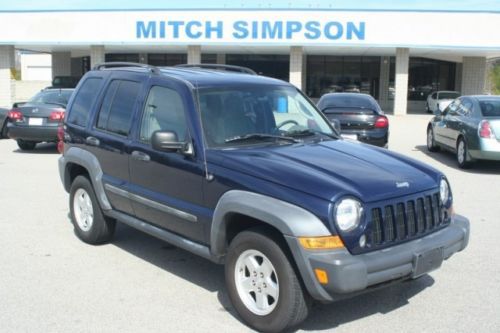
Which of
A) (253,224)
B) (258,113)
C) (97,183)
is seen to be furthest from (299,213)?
(97,183)

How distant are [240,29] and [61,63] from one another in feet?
56.2

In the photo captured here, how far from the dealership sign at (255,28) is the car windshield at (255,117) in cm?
2487

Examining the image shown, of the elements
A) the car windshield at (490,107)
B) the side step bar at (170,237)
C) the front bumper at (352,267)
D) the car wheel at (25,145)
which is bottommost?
the car wheel at (25,145)

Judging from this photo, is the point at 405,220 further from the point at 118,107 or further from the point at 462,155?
the point at 462,155

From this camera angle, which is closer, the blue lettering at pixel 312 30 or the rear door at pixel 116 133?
the rear door at pixel 116 133

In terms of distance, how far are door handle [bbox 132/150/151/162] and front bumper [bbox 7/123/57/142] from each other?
28.2 ft

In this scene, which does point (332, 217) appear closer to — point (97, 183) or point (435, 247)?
point (435, 247)

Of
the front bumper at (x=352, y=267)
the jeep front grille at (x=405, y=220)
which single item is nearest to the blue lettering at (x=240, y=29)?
the jeep front grille at (x=405, y=220)

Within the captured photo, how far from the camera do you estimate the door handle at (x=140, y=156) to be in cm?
516

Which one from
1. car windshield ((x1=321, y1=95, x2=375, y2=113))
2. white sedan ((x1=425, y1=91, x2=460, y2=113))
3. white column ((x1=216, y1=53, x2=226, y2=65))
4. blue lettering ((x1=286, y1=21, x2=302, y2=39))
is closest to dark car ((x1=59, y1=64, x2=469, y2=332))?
car windshield ((x1=321, y1=95, x2=375, y2=113))

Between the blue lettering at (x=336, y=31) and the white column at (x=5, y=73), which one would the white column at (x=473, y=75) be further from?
the white column at (x=5, y=73)

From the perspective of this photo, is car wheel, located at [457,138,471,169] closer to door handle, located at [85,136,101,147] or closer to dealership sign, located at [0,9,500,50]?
door handle, located at [85,136,101,147]

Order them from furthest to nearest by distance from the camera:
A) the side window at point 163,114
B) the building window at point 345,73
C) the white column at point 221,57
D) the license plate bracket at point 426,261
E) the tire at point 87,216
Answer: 1. the white column at point 221,57
2. the building window at point 345,73
3. the tire at point 87,216
4. the side window at point 163,114
5. the license plate bracket at point 426,261

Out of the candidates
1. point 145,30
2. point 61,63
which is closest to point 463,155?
point 145,30
